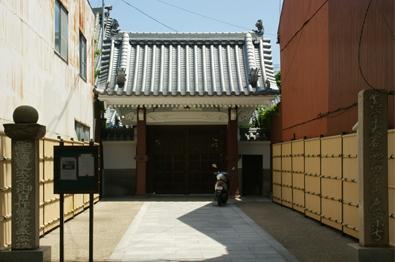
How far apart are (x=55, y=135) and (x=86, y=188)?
7.26 meters

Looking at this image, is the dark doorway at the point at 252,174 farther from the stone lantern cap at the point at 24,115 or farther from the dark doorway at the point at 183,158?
the stone lantern cap at the point at 24,115

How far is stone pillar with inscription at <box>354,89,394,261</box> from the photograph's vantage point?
29.8 ft

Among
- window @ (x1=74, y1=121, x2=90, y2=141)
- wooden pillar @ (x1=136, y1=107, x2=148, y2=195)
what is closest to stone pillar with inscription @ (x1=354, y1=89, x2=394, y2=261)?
window @ (x1=74, y1=121, x2=90, y2=141)

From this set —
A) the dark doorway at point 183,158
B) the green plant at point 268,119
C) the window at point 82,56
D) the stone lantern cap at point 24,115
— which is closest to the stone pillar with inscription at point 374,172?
the stone lantern cap at point 24,115

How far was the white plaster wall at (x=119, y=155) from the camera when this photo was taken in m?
24.8

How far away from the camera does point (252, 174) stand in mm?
25047

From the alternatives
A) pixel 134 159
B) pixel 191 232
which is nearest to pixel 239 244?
pixel 191 232

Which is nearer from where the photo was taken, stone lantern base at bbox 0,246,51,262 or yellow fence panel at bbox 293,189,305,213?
stone lantern base at bbox 0,246,51,262

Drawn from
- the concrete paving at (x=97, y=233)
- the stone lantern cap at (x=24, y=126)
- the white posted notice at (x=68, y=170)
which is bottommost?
the concrete paving at (x=97, y=233)

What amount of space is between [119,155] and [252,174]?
5673 millimetres

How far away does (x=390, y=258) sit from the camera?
8930 mm

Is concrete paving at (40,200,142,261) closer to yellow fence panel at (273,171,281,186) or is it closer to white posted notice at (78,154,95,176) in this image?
white posted notice at (78,154,95,176)

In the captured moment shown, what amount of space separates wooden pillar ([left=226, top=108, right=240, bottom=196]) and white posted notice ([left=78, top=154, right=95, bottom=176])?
1425cm

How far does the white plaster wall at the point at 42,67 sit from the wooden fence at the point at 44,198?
71 cm
